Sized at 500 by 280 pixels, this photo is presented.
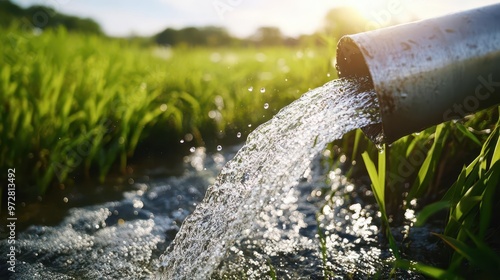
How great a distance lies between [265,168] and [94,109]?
1.73 meters

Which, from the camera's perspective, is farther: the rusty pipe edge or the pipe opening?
the pipe opening

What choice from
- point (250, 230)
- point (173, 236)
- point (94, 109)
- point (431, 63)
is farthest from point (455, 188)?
point (94, 109)

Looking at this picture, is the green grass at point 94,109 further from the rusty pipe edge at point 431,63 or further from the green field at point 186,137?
the rusty pipe edge at point 431,63

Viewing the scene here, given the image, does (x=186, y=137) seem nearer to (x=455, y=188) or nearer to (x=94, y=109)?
(x=94, y=109)

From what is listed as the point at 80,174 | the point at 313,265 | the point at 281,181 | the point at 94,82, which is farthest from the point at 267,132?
the point at 94,82

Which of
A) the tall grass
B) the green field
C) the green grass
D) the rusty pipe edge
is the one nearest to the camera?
the tall grass

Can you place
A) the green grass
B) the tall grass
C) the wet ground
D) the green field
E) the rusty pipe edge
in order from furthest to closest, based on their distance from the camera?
the green grass, the wet ground, the green field, the rusty pipe edge, the tall grass

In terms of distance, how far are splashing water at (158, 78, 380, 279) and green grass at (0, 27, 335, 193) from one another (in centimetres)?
119

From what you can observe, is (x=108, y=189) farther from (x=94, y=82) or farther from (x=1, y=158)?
(x=94, y=82)

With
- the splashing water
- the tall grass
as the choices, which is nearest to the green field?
the tall grass

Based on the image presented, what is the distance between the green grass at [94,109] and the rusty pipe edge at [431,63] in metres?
1.87

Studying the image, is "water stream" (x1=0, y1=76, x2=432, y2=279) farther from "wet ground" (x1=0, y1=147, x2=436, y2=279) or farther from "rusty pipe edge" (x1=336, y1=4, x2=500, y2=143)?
"rusty pipe edge" (x1=336, y1=4, x2=500, y2=143)

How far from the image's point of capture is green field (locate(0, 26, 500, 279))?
1465 millimetres

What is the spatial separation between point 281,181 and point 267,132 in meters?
0.29
